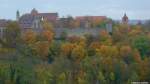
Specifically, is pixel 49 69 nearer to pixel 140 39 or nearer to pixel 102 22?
pixel 140 39

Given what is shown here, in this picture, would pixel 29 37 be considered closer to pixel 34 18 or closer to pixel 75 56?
pixel 75 56

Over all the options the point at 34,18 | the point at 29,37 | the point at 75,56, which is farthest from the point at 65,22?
the point at 75,56

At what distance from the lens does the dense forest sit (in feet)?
87.5

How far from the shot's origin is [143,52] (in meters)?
32.4

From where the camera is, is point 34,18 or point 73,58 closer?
point 73,58

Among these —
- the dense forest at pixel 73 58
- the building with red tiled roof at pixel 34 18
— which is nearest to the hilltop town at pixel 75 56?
the dense forest at pixel 73 58

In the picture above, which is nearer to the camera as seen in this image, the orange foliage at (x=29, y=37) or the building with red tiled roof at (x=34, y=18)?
the orange foliage at (x=29, y=37)

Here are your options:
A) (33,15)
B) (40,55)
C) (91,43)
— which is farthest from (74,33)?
(33,15)

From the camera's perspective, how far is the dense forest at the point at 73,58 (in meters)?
26.7

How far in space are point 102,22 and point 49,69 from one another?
19.4 metres

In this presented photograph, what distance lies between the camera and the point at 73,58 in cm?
3111

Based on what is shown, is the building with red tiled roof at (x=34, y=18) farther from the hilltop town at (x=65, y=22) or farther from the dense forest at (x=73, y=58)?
the dense forest at (x=73, y=58)

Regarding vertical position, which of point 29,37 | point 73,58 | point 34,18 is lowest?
point 73,58

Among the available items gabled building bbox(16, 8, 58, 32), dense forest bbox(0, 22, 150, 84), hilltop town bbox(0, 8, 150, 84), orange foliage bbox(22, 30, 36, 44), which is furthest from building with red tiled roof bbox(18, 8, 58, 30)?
orange foliage bbox(22, 30, 36, 44)
